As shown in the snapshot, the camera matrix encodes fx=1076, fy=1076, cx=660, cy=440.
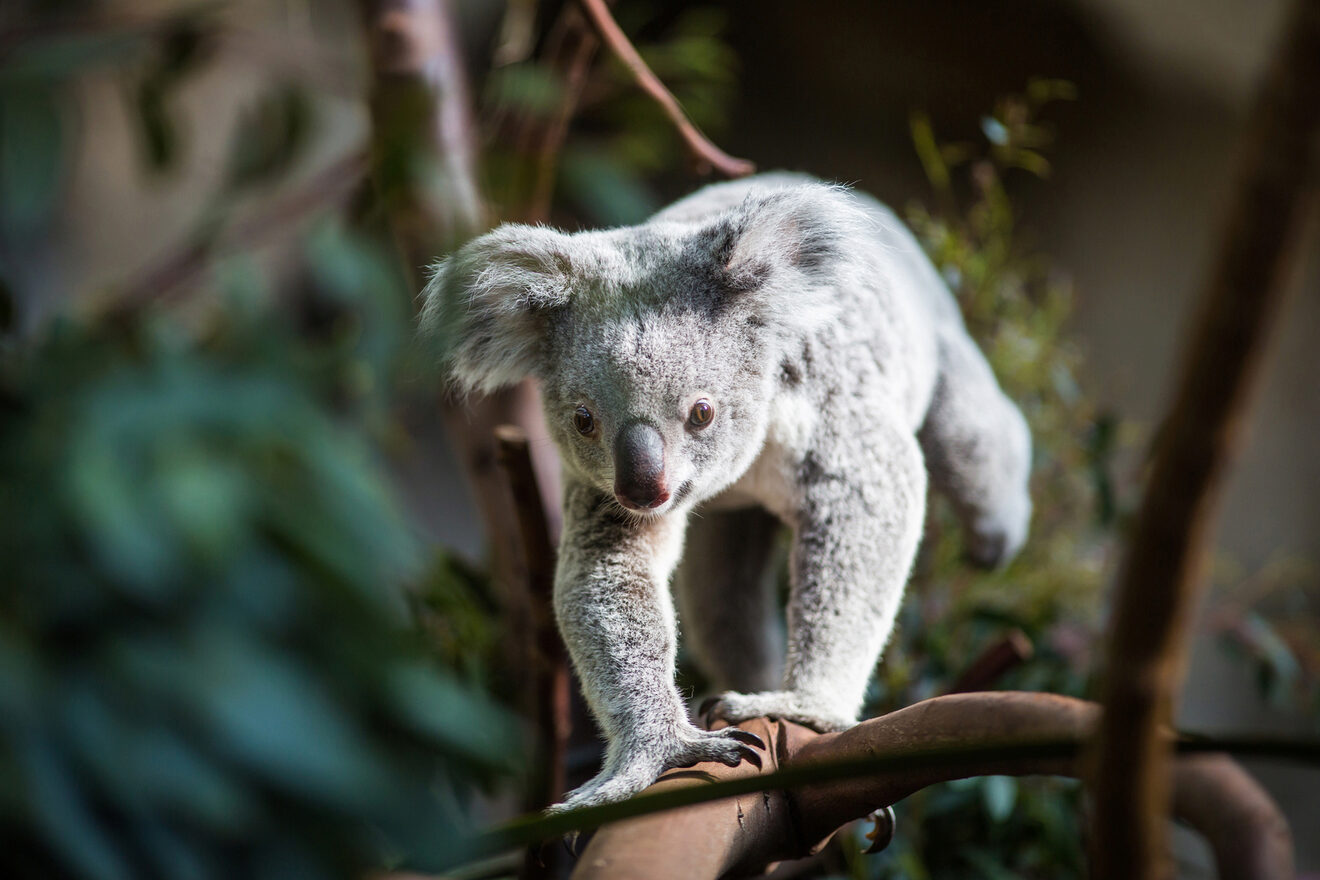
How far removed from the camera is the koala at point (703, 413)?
4.03ft

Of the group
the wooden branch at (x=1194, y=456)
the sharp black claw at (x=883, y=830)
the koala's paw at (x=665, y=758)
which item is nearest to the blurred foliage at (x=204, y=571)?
the koala's paw at (x=665, y=758)

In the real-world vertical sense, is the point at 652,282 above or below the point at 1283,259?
below

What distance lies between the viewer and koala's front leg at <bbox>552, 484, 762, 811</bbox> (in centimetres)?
115

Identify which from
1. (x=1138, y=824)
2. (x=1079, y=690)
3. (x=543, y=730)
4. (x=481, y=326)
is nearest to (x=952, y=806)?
(x=1079, y=690)

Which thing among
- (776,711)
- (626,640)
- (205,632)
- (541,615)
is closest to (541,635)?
(541,615)

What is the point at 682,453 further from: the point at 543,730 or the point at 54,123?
the point at 54,123

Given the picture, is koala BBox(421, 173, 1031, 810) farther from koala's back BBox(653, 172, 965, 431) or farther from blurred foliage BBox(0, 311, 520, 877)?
blurred foliage BBox(0, 311, 520, 877)

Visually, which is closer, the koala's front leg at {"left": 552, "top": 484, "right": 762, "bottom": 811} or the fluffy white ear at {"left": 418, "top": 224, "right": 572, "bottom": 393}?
the koala's front leg at {"left": 552, "top": 484, "right": 762, "bottom": 811}

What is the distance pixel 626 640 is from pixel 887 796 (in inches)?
17.0

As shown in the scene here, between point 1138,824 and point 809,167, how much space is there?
13.1 ft

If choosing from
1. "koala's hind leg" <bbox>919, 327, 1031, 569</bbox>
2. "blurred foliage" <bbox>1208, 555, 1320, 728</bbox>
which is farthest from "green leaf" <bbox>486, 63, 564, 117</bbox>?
"blurred foliage" <bbox>1208, 555, 1320, 728</bbox>

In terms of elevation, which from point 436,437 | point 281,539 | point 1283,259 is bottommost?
point 436,437

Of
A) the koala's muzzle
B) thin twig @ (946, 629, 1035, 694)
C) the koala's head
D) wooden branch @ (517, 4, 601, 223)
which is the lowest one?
thin twig @ (946, 629, 1035, 694)

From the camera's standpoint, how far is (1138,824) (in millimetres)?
504
